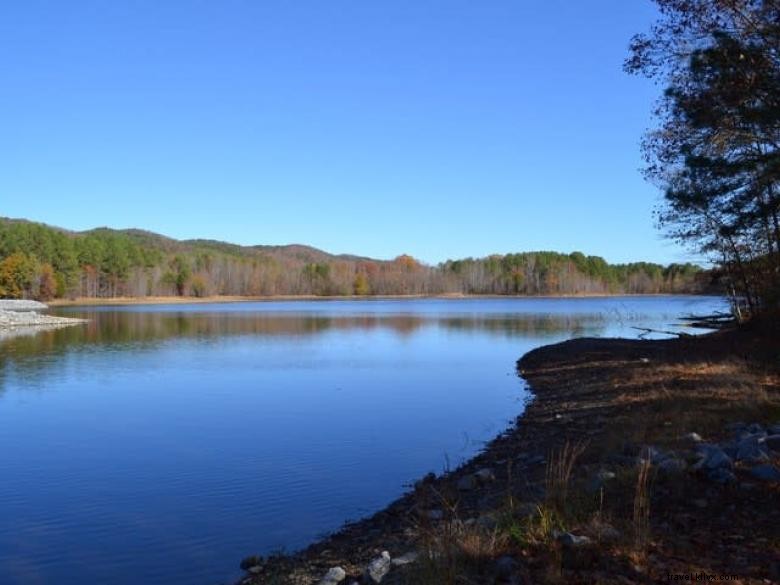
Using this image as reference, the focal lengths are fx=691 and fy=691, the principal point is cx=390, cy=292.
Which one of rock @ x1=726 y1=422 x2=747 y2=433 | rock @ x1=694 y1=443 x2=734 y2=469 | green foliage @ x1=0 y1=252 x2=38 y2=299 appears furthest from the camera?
green foliage @ x1=0 y1=252 x2=38 y2=299

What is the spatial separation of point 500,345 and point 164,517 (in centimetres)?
3242

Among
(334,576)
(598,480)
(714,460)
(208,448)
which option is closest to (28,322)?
(208,448)

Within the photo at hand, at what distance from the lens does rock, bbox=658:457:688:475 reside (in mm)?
7801

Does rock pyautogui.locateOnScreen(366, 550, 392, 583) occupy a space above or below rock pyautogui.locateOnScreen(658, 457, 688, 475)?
below

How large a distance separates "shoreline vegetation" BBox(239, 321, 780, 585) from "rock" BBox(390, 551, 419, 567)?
3 centimetres

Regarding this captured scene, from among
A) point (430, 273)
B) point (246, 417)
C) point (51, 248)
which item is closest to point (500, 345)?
point (246, 417)

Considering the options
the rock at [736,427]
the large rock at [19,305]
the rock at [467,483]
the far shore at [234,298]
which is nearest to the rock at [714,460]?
the rock at [736,427]

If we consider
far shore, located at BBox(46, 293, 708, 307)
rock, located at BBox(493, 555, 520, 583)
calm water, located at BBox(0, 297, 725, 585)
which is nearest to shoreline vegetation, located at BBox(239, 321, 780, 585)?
rock, located at BBox(493, 555, 520, 583)

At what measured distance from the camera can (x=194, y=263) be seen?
18275 centimetres

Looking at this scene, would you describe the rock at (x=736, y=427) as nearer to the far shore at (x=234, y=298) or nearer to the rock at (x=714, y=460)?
the rock at (x=714, y=460)

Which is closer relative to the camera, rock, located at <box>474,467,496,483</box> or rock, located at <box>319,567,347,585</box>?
rock, located at <box>319,567,347,585</box>

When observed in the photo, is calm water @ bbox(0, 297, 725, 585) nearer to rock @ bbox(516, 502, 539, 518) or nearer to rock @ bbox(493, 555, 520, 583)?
rock @ bbox(516, 502, 539, 518)

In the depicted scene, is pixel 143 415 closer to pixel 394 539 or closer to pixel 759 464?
pixel 394 539

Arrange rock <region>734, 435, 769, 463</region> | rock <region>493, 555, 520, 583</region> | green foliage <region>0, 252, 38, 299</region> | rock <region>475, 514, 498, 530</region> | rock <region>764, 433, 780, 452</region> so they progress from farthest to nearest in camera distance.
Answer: green foliage <region>0, 252, 38, 299</region>
rock <region>764, 433, 780, 452</region>
rock <region>734, 435, 769, 463</region>
rock <region>475, 514, 498, 530</region>
rock <region>493, 555, 520, 583</region>
